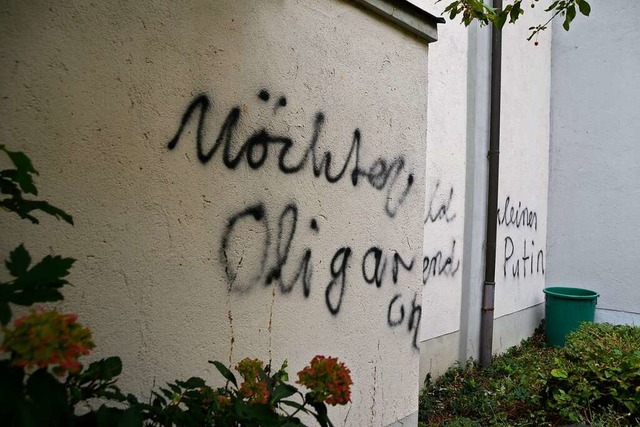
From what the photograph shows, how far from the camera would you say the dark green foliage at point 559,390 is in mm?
3672

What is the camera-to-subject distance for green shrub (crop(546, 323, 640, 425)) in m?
3.64

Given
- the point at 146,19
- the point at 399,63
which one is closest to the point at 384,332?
the point at 399,63

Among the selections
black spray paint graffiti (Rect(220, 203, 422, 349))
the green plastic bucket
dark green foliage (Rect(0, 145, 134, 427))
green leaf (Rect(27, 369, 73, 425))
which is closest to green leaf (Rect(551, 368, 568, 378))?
black spray paint graffiti (Rect(220, 203, 422, 349))

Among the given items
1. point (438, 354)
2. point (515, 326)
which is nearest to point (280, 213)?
point (438, 354)

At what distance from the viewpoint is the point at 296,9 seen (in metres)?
2.59

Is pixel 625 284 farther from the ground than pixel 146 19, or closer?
closer

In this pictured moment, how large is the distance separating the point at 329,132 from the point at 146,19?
1.10 metres

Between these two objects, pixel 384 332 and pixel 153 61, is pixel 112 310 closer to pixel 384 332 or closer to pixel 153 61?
pixel 153 61

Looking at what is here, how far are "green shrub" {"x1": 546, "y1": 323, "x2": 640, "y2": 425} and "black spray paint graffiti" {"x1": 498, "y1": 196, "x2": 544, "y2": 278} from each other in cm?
224

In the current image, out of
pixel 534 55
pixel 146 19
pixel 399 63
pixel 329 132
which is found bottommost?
pixel 329 132

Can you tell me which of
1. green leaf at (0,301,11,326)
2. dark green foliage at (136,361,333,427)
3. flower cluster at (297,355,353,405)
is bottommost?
dark green foliage at (136,361,333,427)

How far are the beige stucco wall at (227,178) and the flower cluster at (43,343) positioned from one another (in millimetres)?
775

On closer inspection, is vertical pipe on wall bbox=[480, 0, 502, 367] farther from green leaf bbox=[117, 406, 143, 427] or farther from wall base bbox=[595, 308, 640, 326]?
green leaf bbox=[117, 406, 143, 427]

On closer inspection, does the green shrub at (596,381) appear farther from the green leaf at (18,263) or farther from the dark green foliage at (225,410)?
the green leaf at (18,263)
